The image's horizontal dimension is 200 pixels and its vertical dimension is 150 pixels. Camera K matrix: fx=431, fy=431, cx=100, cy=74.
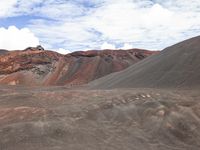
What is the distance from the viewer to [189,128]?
10438 millimetres

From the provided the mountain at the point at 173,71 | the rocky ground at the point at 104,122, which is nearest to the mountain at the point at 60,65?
the mountain at the point at 173,71

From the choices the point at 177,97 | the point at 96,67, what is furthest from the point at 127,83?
the point at 96,67

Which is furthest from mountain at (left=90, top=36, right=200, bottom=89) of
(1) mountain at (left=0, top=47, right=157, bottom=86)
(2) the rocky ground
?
(1) mountain at (left=0, top=47, right=157, bottom=86)

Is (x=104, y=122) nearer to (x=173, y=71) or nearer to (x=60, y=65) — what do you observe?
(x=173, y=71)

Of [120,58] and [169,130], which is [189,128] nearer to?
[169,130]

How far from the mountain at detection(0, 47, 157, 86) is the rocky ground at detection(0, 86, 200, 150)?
2444 cm

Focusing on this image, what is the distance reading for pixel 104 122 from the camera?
10547mm

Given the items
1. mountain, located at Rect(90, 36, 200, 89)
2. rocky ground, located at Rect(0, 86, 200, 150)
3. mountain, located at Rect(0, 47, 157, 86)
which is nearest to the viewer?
rocky ground, located at Rect(0, 86, 200, 150)

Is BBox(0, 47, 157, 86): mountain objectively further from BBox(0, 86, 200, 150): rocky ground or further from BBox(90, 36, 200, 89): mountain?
BBox(0, 86, 200, 150): rocky ground

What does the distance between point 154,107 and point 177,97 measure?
4.48 feet

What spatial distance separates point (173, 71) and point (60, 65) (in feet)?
81.0

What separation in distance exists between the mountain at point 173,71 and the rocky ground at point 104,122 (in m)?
2.51

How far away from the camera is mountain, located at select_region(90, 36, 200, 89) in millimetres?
15583

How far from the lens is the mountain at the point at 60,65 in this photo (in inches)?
1508
